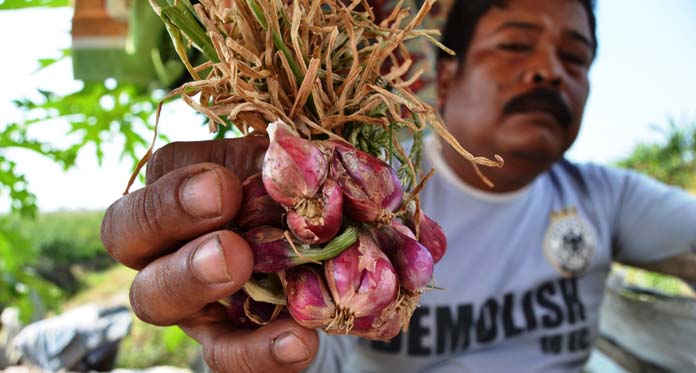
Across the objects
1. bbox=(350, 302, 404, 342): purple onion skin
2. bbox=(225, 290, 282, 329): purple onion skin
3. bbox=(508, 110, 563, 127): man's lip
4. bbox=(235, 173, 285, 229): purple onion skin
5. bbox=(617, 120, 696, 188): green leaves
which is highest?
bbox=(508, 110, 563, 127): man's lip

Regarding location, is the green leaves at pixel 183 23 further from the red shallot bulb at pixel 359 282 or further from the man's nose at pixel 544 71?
the man's nose at pixel 544 71

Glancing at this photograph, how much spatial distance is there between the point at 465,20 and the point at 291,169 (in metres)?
1.00

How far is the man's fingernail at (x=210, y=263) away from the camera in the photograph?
415mm

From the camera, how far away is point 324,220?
0.42 metres

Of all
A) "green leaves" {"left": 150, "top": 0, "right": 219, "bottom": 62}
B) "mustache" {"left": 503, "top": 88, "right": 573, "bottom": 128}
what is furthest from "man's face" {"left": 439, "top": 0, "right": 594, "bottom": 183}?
"green leaves" {"left": 150, "top": 0, "right": 219, "bottom": 62}

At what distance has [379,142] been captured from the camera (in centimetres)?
54

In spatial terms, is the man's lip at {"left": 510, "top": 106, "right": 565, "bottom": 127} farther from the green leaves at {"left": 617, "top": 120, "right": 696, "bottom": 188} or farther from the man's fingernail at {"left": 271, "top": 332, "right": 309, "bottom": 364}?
the green leaves at {"left": 617, "top": 120, "right": 696, "bottom": 188}

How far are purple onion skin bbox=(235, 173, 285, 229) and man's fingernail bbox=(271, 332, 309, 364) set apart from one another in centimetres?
10

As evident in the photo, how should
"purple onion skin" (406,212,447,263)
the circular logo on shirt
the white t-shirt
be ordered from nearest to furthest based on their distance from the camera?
"purple onion skin" (406,212,447,263)
the white t-shirt
the circular logo on shirt

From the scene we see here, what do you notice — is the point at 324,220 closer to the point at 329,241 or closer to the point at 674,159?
the point at 329,241

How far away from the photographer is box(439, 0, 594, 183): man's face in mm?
1137

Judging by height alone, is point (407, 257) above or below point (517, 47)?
below

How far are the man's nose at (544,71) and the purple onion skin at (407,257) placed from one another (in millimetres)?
791

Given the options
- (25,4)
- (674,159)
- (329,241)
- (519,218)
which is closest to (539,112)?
(519,218)
